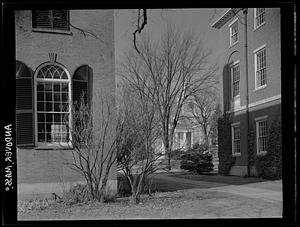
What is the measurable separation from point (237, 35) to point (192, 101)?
3.38m

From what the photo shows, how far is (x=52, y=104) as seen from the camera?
8.12 meters

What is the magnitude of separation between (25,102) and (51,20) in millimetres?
1783

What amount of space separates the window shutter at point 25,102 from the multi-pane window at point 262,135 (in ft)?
16.6

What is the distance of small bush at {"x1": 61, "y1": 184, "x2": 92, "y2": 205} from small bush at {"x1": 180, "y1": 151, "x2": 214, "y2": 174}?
201 cm

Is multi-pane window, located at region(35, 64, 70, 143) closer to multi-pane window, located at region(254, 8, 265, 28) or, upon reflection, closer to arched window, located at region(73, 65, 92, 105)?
arched window, located at region(73, 65, 92, 105)

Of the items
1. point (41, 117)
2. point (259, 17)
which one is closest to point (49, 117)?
point (41, 117)

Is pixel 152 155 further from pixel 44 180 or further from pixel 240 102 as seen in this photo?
pixel 240 102

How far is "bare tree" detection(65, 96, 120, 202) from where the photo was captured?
26.9 feet

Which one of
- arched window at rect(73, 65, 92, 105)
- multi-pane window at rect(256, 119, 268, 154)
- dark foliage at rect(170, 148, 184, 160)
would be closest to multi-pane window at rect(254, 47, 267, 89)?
multi-pane window at rect(256, 119, 268, 154)

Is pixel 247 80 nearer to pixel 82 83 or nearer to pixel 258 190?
pixel 258 190

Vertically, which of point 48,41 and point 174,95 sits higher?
point 48,41

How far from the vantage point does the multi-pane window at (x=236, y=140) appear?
30.4 feet

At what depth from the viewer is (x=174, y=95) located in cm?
780

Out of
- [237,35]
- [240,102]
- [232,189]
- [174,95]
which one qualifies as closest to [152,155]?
[174,95]
